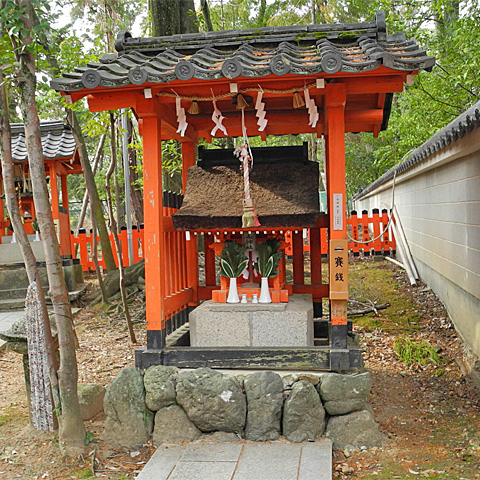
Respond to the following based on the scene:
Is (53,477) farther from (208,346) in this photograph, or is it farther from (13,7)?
(13,7)

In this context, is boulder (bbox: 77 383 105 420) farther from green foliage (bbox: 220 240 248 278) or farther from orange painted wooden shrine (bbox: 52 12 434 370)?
green foliage (bbox: 220 240 248 278)

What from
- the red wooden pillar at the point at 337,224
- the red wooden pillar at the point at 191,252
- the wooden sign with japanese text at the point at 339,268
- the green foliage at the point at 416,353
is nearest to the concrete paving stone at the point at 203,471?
the red wooden pillar at the point at 337,224

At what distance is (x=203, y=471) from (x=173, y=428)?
0.75 metres

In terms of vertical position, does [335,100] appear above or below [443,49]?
below

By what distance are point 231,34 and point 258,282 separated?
109 inches

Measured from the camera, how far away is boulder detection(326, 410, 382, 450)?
184 inches

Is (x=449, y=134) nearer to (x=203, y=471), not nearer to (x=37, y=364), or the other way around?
(x=203, y=471)

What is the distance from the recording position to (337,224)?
4.98 meters

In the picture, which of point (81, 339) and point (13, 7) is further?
point (81, 339)

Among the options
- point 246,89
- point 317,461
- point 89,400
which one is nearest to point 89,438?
point 89,400

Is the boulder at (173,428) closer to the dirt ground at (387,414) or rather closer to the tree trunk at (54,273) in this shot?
the dirt ground at (387,414)

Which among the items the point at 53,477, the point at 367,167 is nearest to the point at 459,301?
the point at 53,477

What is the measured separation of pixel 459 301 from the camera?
7441 mm

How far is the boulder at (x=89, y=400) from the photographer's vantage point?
18.1 ft
